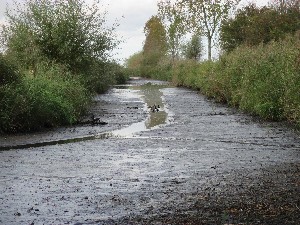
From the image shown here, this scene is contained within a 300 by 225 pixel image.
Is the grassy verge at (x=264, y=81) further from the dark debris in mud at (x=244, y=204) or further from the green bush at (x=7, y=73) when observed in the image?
the green bush at (x=7, y=73)

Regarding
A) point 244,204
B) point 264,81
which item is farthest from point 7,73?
point 244,204

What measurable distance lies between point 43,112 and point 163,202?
10201mm

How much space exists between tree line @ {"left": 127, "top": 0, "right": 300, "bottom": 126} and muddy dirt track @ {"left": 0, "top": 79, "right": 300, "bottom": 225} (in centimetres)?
202

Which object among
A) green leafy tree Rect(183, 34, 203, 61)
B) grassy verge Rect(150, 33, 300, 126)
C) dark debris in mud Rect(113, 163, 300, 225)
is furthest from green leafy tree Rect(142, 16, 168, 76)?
dark debris in mud Rect(113, 163, 300, 225)

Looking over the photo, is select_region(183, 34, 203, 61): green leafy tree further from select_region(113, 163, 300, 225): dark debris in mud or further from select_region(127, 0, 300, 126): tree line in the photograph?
select_region(113, 163, 300, 225): dark debris in mud

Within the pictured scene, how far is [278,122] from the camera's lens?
17750 millimetres

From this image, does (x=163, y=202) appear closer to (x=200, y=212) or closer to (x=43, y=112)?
(x=200, y=212)

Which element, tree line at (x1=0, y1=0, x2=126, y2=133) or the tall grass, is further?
tree line at (x1=0, y1=0, x2=126, y2=133)

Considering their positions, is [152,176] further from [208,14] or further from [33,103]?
[208,14]

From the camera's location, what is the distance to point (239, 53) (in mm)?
25750

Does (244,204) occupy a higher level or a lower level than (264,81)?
lower

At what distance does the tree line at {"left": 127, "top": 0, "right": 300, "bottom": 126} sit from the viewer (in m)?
18.1

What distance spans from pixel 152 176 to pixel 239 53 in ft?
58.7

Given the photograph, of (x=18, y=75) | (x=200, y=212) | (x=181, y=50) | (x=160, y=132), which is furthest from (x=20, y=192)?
(x=181, y=50)
